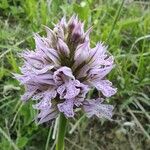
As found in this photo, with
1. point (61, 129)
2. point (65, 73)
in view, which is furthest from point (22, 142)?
point (65, 73)

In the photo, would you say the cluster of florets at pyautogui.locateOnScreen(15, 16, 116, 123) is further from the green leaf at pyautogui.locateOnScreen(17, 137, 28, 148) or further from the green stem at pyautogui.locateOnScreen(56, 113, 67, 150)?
the green leaf at pyautogui.locateOnScreen(17, 137, 28, 148)

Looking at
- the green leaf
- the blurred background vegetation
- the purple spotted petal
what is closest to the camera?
the purple spotted petal

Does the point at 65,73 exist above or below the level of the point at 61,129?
above

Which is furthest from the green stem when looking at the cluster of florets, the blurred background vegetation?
the blurred background vegetation

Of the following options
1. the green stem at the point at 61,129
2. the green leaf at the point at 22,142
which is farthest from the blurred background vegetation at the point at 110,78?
the green stem at the point at 61,129

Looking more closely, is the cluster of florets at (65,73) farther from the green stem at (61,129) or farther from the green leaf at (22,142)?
the green leaf at (22,142)

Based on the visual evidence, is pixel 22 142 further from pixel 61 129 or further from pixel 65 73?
pixel 65 73
